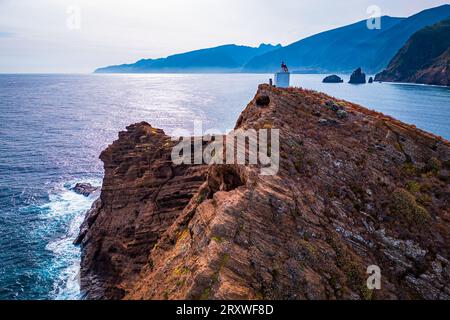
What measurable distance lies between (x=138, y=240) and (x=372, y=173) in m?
29.8

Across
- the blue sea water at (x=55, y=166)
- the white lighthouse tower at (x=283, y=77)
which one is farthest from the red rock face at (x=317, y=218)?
the blue sea water at (x=55, y=166)

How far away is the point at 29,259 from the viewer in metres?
54.1

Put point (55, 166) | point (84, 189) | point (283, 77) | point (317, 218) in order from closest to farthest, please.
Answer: point (317, 218) → point (283, 77) → point (84, 189) → point (55, 166)

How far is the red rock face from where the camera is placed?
17.0 meters

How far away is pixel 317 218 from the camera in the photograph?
2014cm

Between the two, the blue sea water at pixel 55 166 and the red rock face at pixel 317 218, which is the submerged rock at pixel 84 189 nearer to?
the blue sea water at pixel 55 166

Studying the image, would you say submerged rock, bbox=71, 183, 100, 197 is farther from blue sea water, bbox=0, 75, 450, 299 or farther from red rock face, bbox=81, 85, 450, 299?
red rock face, bbox=81, 85, 450, 299

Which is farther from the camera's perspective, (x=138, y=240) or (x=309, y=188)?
(x=138, y=240)

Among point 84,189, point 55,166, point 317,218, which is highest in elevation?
point 317,218

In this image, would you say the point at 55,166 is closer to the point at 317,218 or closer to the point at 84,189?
the point at 84,189

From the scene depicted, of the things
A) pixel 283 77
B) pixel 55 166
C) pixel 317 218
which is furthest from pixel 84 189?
pixel 317 218
